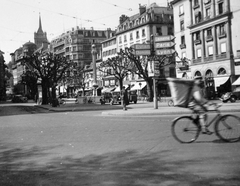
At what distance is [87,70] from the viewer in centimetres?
10775

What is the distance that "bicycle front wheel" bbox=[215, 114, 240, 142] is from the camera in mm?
8555

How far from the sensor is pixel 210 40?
52.2 metres

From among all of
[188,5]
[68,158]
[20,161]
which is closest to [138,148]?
[68,158]

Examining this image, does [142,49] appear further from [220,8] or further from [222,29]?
[220,8]

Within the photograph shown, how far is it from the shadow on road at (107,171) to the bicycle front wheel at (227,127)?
75.3 inches

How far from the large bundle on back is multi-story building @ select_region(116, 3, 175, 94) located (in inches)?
2552

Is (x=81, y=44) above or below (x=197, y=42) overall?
above

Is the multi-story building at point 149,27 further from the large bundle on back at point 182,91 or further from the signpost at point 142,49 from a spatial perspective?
the large bundle on back at point 182,91

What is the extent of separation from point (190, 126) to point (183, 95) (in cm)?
83

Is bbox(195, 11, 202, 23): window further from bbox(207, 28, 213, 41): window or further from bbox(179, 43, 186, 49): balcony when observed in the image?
bbox(179, 43, 186, 49): balcony

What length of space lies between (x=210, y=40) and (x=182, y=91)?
150 ft

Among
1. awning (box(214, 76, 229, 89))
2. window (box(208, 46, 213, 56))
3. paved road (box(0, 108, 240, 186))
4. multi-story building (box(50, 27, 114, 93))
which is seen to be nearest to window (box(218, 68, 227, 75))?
awning (box(214, 76, 229, 89))

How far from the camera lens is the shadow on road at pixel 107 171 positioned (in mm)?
5326

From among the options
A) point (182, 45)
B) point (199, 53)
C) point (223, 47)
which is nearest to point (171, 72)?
point (182, 45)
